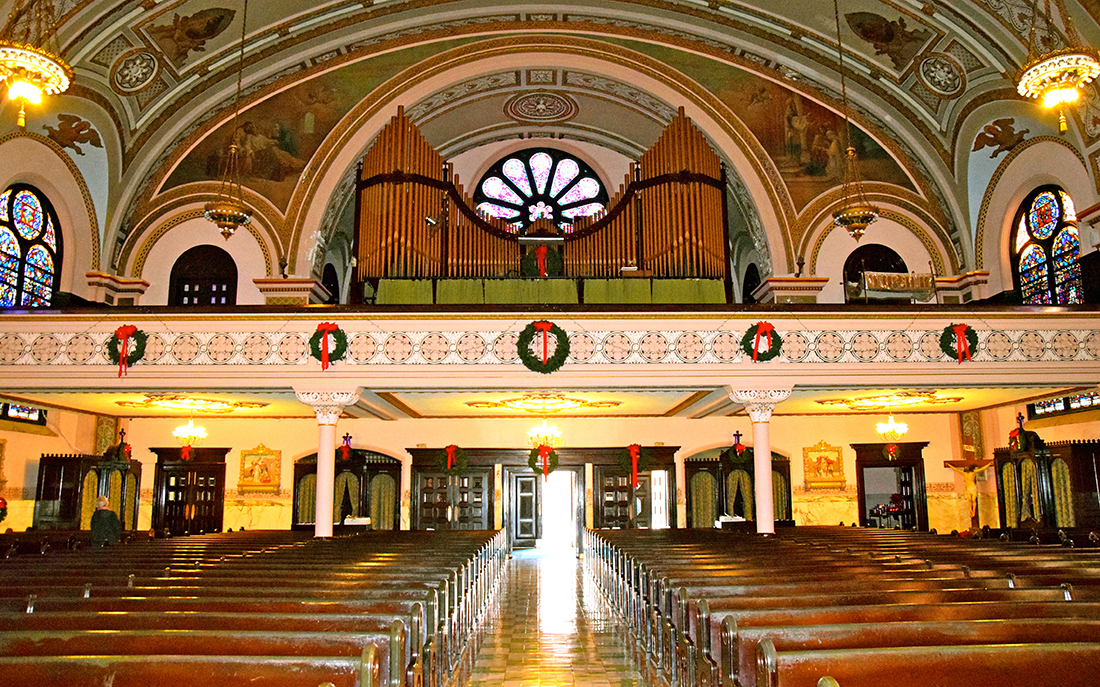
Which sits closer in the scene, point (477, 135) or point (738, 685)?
point (738, 685)

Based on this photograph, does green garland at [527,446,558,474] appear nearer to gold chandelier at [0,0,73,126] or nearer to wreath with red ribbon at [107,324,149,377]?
wreath with red ribbon at [107,324,149,377]

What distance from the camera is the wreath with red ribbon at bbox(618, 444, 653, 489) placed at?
56.9 feet

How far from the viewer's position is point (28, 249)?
550 inches

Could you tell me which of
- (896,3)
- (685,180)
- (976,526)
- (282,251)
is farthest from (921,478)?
(282,251)

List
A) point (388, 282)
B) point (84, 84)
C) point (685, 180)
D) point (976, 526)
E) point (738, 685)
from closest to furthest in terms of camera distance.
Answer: point (738, 685) < point (84, 84) < point (388, 282) < point (685, 180) < point (976, 526)

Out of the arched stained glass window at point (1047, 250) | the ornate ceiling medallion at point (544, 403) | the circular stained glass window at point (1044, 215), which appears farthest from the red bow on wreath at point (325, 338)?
the circular stained glass window at point (1044, 215)

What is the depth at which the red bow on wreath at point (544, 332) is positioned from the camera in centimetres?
1140

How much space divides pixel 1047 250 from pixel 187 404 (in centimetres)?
1575

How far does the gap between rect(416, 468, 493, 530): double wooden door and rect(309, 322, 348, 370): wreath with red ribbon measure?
677cm

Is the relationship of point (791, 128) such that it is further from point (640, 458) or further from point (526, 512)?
point (526, 512)

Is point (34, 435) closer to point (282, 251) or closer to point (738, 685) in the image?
point (282, 251)

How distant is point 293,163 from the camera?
15711 millimetres

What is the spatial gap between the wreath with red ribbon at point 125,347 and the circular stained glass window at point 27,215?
412 cm

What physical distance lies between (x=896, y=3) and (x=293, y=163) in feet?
37.0
